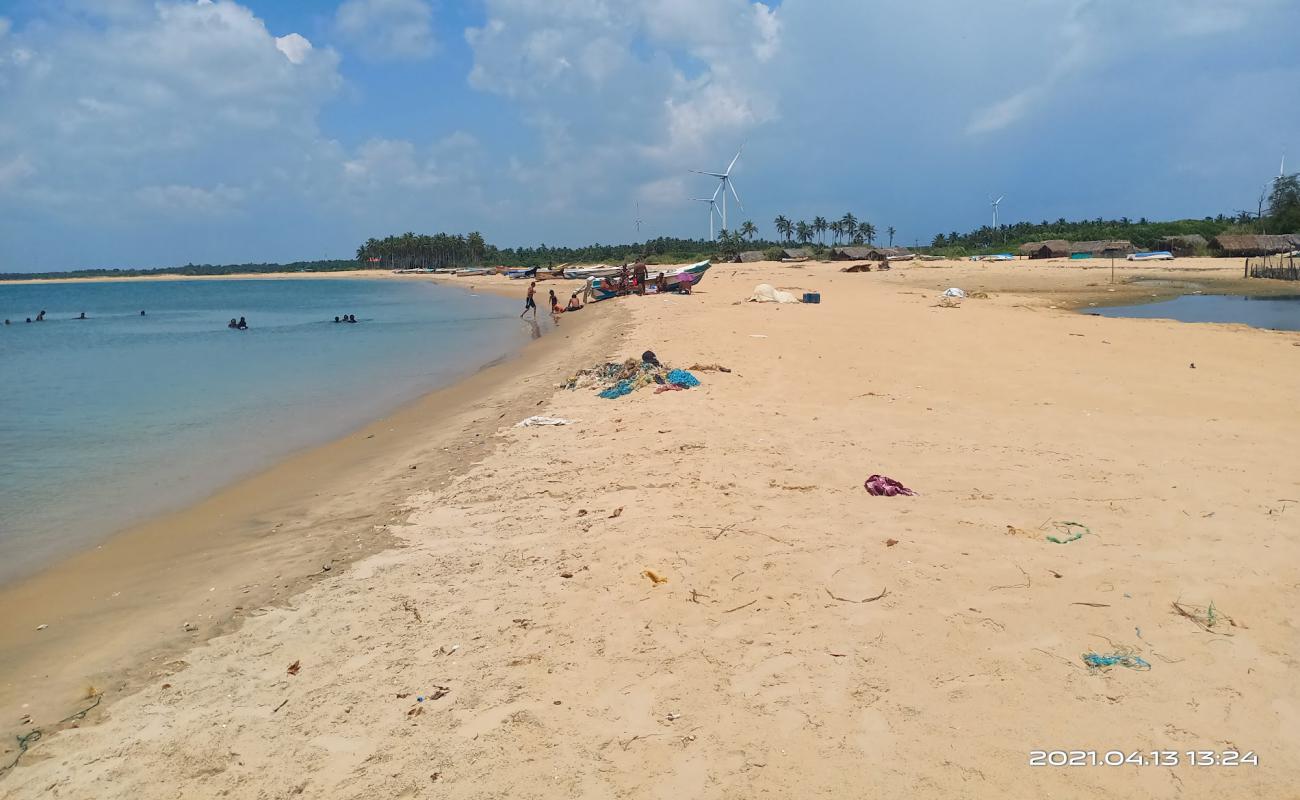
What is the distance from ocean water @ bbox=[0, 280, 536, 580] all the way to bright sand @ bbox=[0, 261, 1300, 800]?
10.2ft

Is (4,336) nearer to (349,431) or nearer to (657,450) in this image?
(349,431)

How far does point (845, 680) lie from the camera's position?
383 cm

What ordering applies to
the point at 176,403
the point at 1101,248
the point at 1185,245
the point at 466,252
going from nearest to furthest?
1. the point at 176,403
2. the point at 1185,245
3. the point at 1101,248
4. the point at 466,252

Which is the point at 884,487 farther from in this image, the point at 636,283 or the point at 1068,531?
the point at 636,283

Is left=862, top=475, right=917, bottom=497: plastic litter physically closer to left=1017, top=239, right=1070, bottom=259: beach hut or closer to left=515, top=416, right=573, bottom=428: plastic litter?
left=515, top=416, right=573, bottom=428: plastic litter

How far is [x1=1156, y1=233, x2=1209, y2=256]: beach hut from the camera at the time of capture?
185ft

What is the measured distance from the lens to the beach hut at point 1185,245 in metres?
56.5

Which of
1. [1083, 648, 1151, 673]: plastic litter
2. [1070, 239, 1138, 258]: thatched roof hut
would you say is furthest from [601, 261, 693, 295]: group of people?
[1070, 239, 1138, 258]: thatched roof hut

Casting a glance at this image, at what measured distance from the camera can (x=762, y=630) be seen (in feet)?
14.4

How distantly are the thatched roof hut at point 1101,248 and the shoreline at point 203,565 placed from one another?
62.8 metres

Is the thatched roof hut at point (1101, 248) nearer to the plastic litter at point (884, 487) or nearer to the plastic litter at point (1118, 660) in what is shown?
the plastic litter at point (884, 487)

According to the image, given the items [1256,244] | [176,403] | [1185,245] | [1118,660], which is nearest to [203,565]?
[1118,660]

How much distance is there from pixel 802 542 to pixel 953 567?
106cm

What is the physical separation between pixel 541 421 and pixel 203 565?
4597mm
